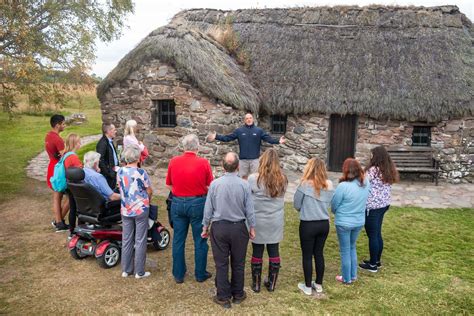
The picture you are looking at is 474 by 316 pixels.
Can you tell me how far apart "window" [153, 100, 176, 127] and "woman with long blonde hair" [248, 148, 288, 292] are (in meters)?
6.57

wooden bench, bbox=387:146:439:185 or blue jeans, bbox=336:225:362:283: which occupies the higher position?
wooden bench, bbox=387:146:439:185

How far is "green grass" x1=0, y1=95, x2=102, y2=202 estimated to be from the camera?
10805mm

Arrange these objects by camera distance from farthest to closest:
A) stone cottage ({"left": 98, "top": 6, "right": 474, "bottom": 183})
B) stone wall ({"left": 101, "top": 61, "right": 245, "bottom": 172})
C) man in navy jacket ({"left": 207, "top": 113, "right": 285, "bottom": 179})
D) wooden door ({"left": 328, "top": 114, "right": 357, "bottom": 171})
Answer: wooden door ({"left": 328, "top": 114, "right": 357, "bottom": 171})
stone cottage ({"left": 98, "top": 6, "right": 474, "bottom": 183})
stone wall ({"left": 101, "top": 61, "right": 245, "bottom": 172})
man in navy jacket ({"left": 207, "top": 113, "right": 285, "bottom": 179})

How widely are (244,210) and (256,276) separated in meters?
1.04

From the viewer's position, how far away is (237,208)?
15.3 ft

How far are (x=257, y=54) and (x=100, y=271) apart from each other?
961cm

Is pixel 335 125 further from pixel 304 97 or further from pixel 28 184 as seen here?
pixel 28 184

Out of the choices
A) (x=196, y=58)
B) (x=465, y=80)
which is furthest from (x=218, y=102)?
(x=465, y=80)

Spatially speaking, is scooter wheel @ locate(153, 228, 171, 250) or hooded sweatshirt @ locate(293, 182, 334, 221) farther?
scooter wheel @ locate(153, 228, 171, 250)

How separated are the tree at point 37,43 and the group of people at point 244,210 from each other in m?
3.87

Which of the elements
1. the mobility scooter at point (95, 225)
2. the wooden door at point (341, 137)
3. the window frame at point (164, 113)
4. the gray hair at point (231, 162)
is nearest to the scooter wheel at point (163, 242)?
the mobility scooter at point (95, 225)

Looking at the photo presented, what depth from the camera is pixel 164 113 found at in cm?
1111

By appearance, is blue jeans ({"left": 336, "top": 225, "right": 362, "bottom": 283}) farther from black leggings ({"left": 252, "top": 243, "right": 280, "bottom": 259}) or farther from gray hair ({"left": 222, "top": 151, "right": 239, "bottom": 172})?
gray hair ({"left": 222, "top": 151, "right": 239, "bottom": 172})

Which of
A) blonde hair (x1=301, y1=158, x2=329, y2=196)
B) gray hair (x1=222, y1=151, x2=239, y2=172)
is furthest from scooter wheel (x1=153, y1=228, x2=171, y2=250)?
blonde hair (x1=301, y1=158, x2=329, y2=196)
